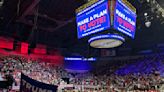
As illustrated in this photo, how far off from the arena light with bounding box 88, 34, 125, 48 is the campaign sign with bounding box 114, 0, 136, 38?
1.83 ft

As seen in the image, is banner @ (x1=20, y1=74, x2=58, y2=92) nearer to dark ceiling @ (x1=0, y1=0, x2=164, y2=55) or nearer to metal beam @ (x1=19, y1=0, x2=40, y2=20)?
dark ceiling @ (x1=0, y1=0, x2=164, y2=55)

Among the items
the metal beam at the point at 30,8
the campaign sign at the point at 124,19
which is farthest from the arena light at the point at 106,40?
the metal beam at the point at 30,8

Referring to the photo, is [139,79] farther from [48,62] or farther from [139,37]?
[48,62]

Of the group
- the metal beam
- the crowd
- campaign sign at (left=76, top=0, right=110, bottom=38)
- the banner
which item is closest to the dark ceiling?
the metal beam

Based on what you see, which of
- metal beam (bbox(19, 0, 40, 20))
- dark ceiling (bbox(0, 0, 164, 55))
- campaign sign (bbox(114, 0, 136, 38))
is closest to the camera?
campaign sign (bbox(114, 0, 136, 38))

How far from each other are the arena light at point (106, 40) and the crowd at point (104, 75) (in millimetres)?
5245

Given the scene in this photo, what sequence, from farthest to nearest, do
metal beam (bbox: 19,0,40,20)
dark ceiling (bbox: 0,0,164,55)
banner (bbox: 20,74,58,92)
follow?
dark ceiling (bbox: 0,0,164,55) < metal beam (bbox: 19,0,40,20) < banner (bbox: 20,74,58,92)

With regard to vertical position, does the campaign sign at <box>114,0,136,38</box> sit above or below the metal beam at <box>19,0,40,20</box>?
below

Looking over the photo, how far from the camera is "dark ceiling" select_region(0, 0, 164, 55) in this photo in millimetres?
16516

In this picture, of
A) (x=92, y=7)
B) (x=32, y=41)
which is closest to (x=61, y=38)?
(x=32, y=41)

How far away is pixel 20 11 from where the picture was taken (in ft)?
57.0

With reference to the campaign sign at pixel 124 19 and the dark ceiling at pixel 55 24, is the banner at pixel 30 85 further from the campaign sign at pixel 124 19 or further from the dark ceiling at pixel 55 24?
the dark ceiling at pixel 55 24

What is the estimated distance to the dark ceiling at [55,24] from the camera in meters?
16.5

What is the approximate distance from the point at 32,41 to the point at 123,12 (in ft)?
38.1
